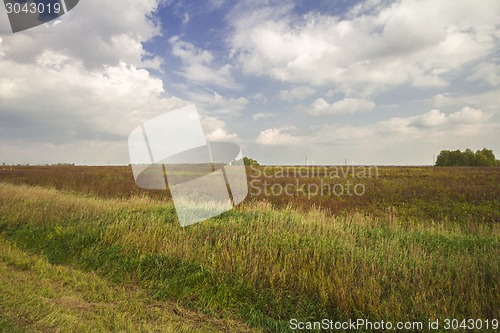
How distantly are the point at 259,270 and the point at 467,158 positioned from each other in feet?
313

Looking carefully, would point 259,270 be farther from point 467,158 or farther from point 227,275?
point 467,158

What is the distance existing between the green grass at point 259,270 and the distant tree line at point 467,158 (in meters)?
88.2

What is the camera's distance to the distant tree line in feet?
253

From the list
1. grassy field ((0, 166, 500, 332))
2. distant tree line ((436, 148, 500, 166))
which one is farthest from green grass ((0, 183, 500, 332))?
distant tree line ((436, 148, 500, 166))

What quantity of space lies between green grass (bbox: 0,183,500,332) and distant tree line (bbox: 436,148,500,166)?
8817 centimetres

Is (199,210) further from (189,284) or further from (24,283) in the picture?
(24,283)

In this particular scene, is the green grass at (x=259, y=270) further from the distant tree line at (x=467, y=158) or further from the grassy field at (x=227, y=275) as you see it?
the distant tree line at (x=467, y=158)

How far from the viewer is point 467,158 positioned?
259 feet

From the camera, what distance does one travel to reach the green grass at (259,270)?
454cm

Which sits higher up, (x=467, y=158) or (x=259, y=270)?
(x=467, y=158)

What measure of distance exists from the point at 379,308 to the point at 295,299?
55.8 inches

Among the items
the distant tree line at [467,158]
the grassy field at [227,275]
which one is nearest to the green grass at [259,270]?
the grassy field at [227,275]

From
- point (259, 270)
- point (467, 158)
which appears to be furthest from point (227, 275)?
point (467, 158)

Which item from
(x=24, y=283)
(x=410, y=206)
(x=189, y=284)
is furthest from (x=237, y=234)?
(x=410, y=206)
